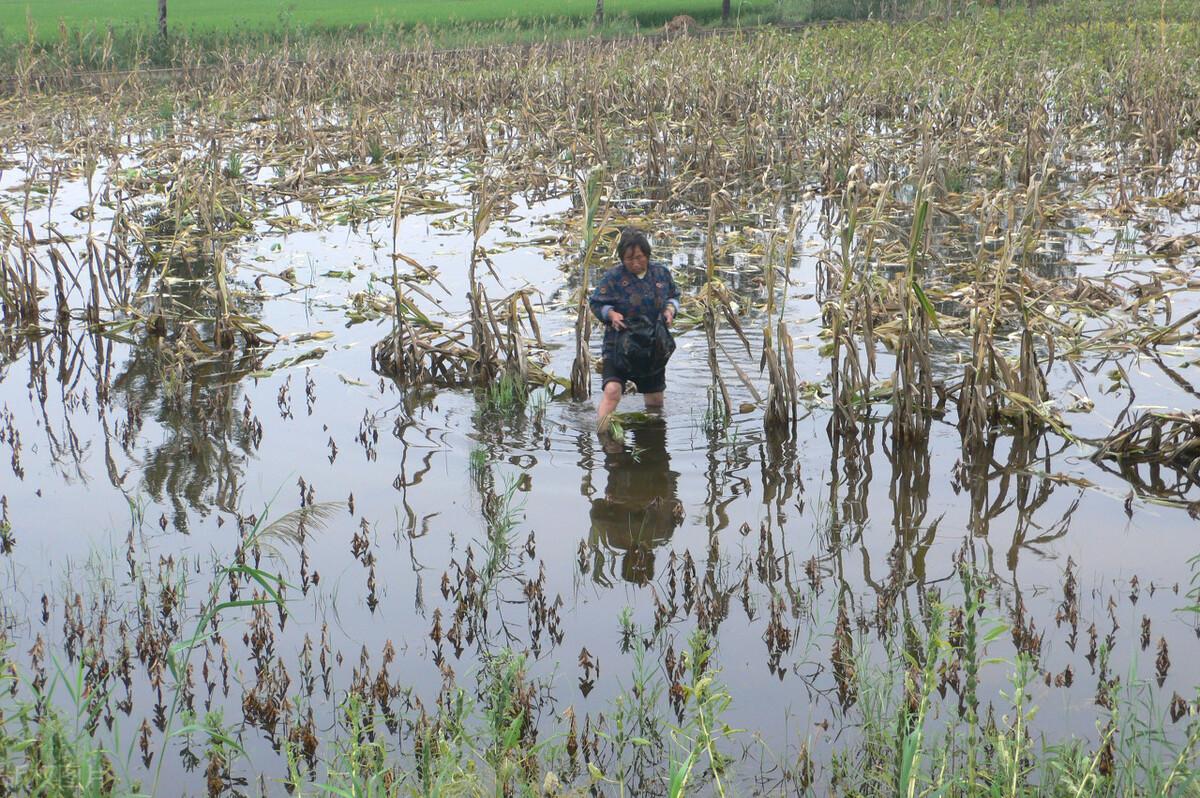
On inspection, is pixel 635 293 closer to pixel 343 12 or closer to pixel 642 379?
pixel 642 379

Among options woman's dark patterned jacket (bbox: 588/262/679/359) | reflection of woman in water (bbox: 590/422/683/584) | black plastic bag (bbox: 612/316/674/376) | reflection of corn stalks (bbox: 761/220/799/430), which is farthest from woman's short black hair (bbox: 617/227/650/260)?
reflection of woman in water (bbox: 590/422/683/584)

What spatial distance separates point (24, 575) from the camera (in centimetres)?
517

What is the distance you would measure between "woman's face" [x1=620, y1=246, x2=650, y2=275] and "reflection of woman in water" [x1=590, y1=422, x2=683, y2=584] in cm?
94

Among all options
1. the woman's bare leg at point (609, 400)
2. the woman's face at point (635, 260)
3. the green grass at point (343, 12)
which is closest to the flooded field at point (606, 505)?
the woman's bare leg at point (609, 400)

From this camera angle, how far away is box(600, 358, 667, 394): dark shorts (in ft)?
22.3

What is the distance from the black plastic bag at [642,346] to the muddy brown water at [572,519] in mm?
377

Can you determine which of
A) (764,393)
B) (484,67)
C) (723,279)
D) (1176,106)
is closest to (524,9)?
(484,67)

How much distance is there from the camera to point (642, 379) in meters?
6.86

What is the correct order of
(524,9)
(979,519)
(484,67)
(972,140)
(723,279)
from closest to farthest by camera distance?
(979,519)
(723,279)
(972,140)
(484,67)
(524,9)

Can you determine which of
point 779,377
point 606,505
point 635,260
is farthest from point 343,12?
point 606,505

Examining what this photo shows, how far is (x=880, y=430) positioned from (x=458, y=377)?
8.78 feet

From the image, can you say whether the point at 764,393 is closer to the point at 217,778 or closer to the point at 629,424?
the point at 629,424

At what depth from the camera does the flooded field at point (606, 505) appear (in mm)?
3822

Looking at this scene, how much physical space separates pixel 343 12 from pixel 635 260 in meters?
34.3
